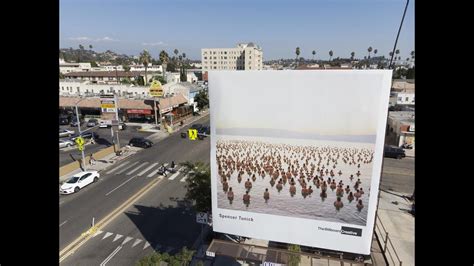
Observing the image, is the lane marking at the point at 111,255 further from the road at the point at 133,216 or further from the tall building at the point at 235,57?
the tall building at the point at 235,57

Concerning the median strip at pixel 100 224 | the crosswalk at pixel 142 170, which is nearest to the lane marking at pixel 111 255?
the median strip at pixel 100 224

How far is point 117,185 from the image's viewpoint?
2372cm

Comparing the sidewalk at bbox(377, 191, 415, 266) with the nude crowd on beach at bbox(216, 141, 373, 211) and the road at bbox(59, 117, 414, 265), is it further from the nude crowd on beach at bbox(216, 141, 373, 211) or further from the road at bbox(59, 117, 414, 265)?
the nude crowd on beach at bbox(216, 141, 373, 211)

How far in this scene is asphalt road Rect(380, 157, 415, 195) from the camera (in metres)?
23.5

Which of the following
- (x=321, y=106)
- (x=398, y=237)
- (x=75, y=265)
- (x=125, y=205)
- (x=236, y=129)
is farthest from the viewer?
(x=125, y=205)

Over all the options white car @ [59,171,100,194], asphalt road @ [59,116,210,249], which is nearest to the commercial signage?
asphalt road @ [59,116,210,249]

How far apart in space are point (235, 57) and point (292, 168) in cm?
11592

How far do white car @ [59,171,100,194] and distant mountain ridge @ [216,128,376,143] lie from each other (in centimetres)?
1828

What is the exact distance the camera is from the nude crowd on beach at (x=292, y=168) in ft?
27.1
